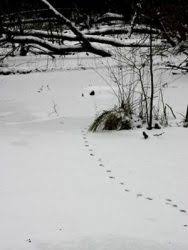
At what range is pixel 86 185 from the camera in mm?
3693

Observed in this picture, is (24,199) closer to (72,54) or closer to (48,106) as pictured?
(48,106)

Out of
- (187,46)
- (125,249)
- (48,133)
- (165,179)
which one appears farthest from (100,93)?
(125,249)

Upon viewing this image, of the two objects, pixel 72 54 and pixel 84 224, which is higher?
pixel 72 54

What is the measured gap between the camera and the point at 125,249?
103 inches

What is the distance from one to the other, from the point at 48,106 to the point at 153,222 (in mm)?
4423

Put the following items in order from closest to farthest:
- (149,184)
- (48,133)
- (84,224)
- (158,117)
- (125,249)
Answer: (125,249) < (84,224) < (149,184) < (48,133) < (158,117)

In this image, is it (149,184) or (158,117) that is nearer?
(149,184)

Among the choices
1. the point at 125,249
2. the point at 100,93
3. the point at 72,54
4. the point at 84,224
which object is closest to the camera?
the point at 125,249

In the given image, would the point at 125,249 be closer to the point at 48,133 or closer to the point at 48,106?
the point at 48,133

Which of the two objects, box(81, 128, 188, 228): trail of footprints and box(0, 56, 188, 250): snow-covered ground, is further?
box(81, 128, 188, 228): trail of footprints

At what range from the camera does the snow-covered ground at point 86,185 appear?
2.78 metres

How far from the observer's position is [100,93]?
780 cm

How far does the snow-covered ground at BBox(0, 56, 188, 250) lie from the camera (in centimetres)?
278

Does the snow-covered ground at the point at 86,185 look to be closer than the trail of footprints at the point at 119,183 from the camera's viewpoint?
Yes
